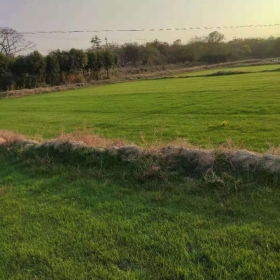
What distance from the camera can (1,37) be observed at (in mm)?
71000

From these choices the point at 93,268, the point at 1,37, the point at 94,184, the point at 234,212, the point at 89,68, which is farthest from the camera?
the point at 1,37

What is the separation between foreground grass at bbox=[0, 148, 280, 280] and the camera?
12.1 feet

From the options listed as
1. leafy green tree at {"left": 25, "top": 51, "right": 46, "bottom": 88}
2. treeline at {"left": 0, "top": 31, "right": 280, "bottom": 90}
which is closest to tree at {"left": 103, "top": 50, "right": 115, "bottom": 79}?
treeline at {"left": 0, "top": 31, "right": 280, "bottom": 90}

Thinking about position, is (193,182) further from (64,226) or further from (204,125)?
(204,125)

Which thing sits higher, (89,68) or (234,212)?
(89,68)

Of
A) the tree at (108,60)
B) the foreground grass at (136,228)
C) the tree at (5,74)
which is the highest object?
the tree at (108,60)

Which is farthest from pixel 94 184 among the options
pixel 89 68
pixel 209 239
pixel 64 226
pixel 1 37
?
pixel 1 37

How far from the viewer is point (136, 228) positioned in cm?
461

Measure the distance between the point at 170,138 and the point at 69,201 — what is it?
6506 millimetres

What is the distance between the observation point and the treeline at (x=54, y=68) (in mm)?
48531

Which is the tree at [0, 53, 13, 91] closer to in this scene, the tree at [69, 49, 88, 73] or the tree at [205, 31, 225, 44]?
the tree at [69, 49, 88, 73]

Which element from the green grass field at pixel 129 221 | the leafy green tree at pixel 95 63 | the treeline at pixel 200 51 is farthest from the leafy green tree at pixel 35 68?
the green grass field at pixel 129 221

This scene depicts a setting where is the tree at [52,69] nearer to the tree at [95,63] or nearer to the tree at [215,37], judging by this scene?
the tree at [95,63]

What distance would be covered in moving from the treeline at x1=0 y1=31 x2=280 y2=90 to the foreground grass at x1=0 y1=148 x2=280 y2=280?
4550 centimetres
